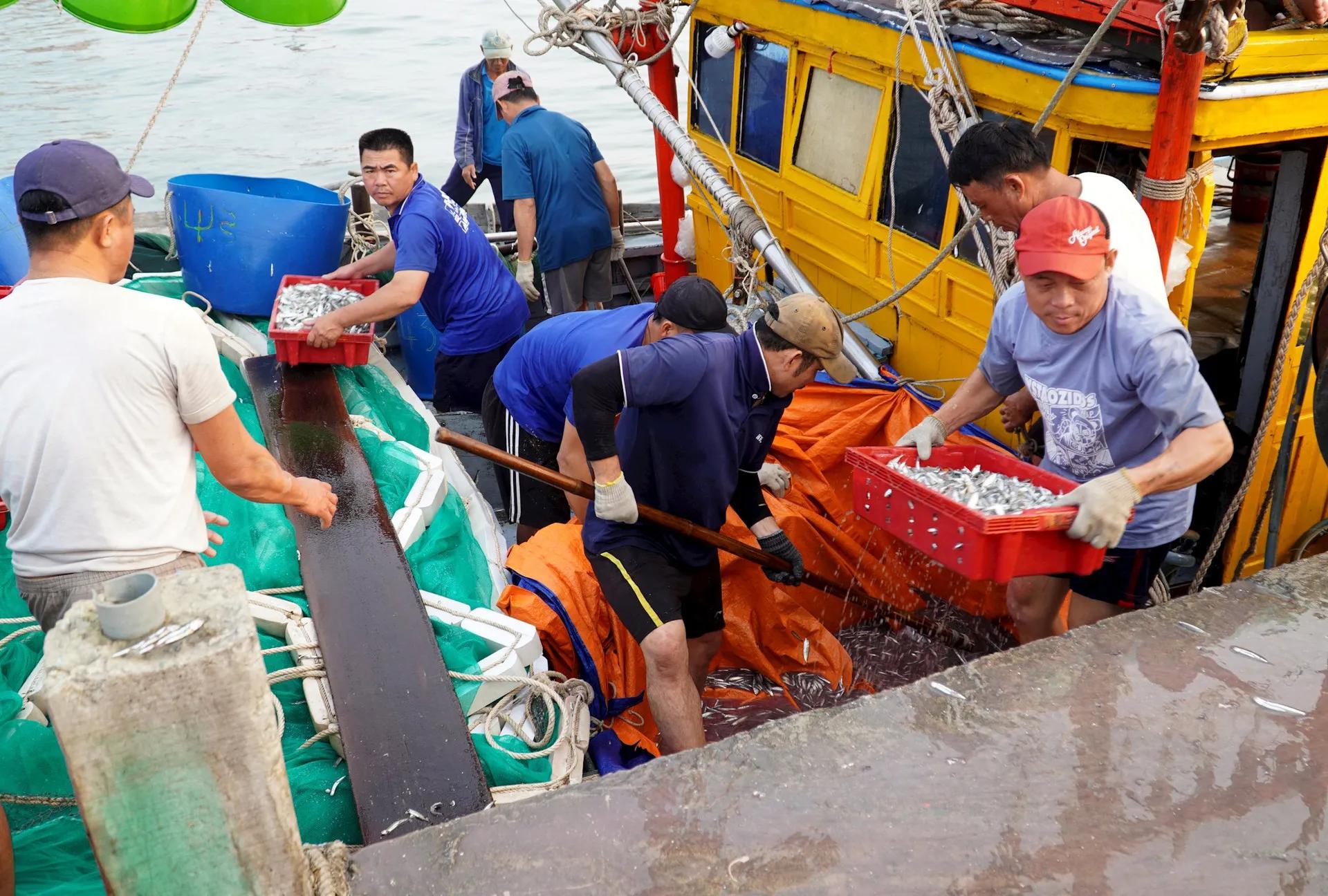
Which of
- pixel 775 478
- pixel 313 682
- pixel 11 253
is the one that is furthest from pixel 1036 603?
pixel 11 253

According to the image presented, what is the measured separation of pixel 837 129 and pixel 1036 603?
2758 mm

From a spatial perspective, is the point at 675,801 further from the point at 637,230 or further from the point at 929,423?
the point at 637,230

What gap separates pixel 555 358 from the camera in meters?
4.64

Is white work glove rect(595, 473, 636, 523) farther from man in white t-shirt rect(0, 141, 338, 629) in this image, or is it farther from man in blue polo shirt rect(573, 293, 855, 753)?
man in white t-shirt rect(0, 141, 338, 629)

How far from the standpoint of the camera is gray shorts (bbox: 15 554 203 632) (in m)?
2.63

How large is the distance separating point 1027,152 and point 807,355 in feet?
3.11

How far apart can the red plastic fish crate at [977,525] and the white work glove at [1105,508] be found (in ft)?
0.27

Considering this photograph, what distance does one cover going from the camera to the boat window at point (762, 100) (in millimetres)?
6074

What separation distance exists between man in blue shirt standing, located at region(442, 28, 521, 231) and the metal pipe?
1.48 metres

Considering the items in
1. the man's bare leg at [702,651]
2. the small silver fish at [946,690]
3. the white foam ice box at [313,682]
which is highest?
the small silver fish at [946,690]

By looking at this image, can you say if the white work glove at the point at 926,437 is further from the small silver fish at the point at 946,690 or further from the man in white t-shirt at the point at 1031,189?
the small silver fish at the point at 946,690

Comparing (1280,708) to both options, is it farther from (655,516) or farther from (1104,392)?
(655,516)

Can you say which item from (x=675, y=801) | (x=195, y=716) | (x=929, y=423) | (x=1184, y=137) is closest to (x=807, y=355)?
(x=929, y=423)

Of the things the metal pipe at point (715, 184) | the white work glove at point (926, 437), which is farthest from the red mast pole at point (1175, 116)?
the metal pipe at point (715, 184)
